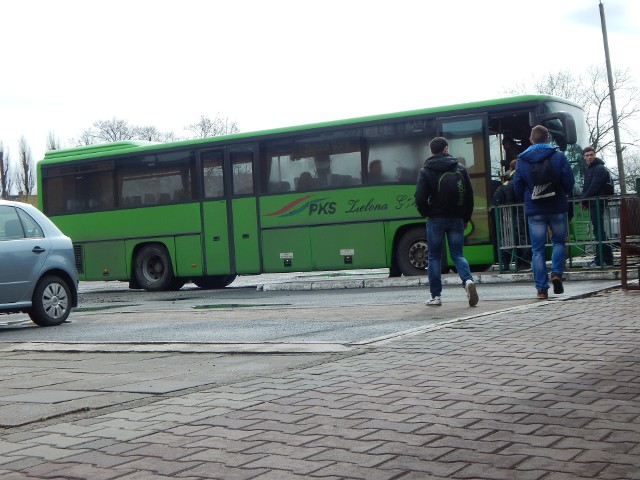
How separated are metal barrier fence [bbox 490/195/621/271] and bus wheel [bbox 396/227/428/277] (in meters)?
1.89

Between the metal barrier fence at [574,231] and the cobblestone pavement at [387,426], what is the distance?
30.8 feet

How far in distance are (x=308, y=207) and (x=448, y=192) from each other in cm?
935

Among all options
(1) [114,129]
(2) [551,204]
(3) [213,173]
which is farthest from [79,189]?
(1) [114,129]

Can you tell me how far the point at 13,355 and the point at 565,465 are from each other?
616 cm

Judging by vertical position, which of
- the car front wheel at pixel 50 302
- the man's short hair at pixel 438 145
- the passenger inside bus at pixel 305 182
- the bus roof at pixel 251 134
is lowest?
the car front wheel at pixel 50 302

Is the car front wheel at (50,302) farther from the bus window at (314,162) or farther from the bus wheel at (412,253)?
the bus window at (314,162)

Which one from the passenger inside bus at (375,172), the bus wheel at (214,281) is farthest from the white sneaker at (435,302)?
the bus wheel at (214,281)

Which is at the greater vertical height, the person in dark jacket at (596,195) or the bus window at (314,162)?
the bus window at (314,162)

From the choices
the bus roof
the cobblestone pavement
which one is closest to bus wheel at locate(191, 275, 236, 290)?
the bus roof

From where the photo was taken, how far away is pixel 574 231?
16.8m

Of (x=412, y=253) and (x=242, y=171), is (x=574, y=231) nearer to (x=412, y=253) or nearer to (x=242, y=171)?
(x=412, y=253)

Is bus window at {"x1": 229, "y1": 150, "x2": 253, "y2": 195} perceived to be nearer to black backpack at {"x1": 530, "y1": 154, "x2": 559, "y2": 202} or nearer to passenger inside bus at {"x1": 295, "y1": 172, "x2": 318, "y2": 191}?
passenger inside bus at {"x1": 295, "y1": 172, "x2": 318, "y2": 191}

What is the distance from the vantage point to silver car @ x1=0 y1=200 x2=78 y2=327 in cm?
1209

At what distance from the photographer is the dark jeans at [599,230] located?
16.3m
